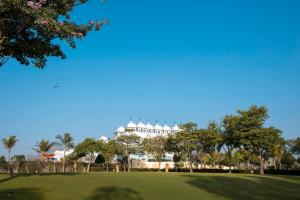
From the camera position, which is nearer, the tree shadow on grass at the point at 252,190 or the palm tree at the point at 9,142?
the tree shadow on grass at the point at 252,190

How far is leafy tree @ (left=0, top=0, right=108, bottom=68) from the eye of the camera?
15.7m

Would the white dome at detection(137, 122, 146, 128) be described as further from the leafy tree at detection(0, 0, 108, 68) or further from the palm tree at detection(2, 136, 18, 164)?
the leafy tree at detection(0, 0, 108, 68)

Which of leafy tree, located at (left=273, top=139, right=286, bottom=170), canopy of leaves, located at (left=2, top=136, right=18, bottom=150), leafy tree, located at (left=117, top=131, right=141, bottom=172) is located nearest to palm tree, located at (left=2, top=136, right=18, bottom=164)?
canopy of leaves, located at (left=2, top=136, right=18, bottom=150)

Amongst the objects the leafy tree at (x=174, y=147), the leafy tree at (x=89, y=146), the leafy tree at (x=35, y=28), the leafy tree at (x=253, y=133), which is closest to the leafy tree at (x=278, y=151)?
the leafy tree at (x=253, y=133)

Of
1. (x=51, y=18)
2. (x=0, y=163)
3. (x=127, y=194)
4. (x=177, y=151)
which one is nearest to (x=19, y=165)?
(x=0, y=163)

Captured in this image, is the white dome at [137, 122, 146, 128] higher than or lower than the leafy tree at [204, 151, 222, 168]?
higher

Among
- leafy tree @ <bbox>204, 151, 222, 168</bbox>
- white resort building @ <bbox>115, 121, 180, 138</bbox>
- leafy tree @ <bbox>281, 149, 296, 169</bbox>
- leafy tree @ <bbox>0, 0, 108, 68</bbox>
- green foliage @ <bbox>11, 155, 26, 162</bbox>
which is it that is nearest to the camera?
leafy tree @ <bbox>0, 0, 108, 68</bbox>

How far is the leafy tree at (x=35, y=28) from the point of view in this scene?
15.7 meters

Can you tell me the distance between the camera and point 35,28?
18422 millimetres

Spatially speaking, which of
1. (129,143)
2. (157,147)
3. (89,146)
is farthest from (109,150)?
(157,147)

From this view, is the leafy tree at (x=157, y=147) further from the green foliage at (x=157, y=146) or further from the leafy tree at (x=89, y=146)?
A: the leafy tree at (x=89, y=146)

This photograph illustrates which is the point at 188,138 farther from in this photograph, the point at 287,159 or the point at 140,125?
the point at 140,125

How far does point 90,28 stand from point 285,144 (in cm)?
7609

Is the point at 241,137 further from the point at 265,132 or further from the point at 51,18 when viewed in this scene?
the point at 51,18
